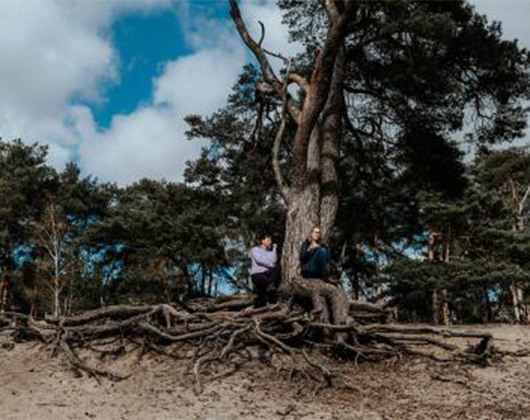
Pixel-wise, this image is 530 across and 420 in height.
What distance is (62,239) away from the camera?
33312mm

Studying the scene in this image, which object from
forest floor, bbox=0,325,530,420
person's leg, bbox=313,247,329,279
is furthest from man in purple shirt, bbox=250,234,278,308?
forest floor, bbox=0,325,530,420

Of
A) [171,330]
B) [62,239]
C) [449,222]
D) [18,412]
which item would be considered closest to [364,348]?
[171,330]

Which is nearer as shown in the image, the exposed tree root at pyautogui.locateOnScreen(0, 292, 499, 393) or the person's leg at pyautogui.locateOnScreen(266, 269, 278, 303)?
the exposed tree root at pyautogui.locateOnScreen(0, 292, 499, 393)

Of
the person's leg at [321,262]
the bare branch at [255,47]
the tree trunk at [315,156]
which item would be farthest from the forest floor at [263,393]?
the bare branch at [255,47]

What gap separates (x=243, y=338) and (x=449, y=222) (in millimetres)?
17827

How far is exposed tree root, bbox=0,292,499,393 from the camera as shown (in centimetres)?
742

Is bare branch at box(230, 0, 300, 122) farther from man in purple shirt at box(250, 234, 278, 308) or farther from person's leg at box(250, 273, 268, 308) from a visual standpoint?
person's leg at box(250, 273, 268, 308)

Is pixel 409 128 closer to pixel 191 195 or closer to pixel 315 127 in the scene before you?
pixel 315 127

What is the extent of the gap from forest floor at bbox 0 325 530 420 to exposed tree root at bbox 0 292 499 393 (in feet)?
0.59

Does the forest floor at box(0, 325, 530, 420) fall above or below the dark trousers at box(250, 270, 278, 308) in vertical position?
below

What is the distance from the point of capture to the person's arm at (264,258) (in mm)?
8891

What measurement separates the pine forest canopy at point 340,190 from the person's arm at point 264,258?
0.38 meters

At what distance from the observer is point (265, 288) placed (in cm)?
899

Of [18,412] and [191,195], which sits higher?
[191,195]
